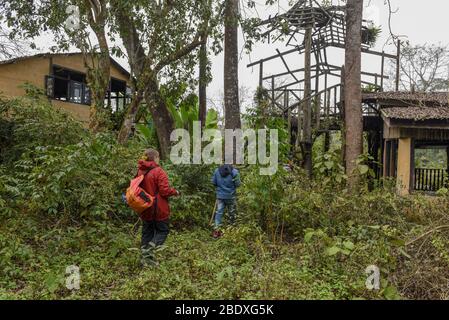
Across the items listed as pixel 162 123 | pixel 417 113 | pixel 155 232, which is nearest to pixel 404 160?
pixel 417 113

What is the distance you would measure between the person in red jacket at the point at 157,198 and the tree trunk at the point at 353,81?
560cm

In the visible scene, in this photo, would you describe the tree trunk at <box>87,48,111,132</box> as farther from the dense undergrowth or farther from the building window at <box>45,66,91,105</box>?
the building window at <box>45,66,91,105</box>

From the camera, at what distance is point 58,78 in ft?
66.2

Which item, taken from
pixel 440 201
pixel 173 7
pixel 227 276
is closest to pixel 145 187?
pixel 227 276

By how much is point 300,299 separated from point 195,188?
17.9 ft

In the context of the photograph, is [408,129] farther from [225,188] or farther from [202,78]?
[202,78]

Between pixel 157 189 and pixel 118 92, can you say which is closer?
pixel 157 189

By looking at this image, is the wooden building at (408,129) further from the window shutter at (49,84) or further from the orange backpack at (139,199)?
the window shutter at (49,84)

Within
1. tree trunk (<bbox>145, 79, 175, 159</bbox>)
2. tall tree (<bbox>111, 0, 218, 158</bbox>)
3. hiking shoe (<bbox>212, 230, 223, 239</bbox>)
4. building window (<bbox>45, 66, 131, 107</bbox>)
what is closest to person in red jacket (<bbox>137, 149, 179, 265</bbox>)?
hiking shoe (<bbox>212, 230, 223, 239</bbox>)

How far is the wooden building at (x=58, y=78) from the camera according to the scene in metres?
17.5

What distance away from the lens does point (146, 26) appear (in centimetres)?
1054

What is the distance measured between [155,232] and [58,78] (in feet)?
54.4

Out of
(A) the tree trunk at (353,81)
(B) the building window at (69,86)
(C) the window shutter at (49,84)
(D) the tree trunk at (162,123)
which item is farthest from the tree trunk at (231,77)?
(B) the building window at (69,86)
